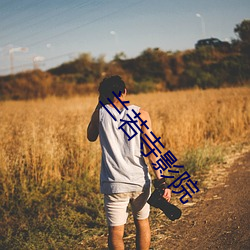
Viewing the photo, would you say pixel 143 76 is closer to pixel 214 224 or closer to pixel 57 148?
pixel 57 148

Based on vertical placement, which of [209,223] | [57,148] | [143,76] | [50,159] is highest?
[143,76]

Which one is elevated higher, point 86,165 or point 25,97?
point 25,97

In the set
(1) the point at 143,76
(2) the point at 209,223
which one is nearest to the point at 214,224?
(2) the point at 209,223

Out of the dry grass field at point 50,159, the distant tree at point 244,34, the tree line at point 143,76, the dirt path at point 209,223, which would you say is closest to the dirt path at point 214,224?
the dirt path at point 209,223

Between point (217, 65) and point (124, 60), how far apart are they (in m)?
14.1

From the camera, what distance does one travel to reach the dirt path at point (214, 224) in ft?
10.8

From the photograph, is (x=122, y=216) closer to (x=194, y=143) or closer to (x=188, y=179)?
(x=188, y=179)

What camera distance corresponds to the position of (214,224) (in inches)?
146

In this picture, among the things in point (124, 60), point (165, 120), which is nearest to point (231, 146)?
point (165, 120)

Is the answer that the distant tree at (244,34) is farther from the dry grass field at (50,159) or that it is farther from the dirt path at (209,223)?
the dirt path at (209,223)

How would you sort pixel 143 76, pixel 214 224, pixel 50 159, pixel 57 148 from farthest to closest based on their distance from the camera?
pixel 143 76
pixel 57 148
pixel 50 159
pixel 214 224

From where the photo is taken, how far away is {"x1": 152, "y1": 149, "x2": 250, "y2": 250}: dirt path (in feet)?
10.8

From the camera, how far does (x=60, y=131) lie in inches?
253

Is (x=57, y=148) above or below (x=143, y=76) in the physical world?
below
